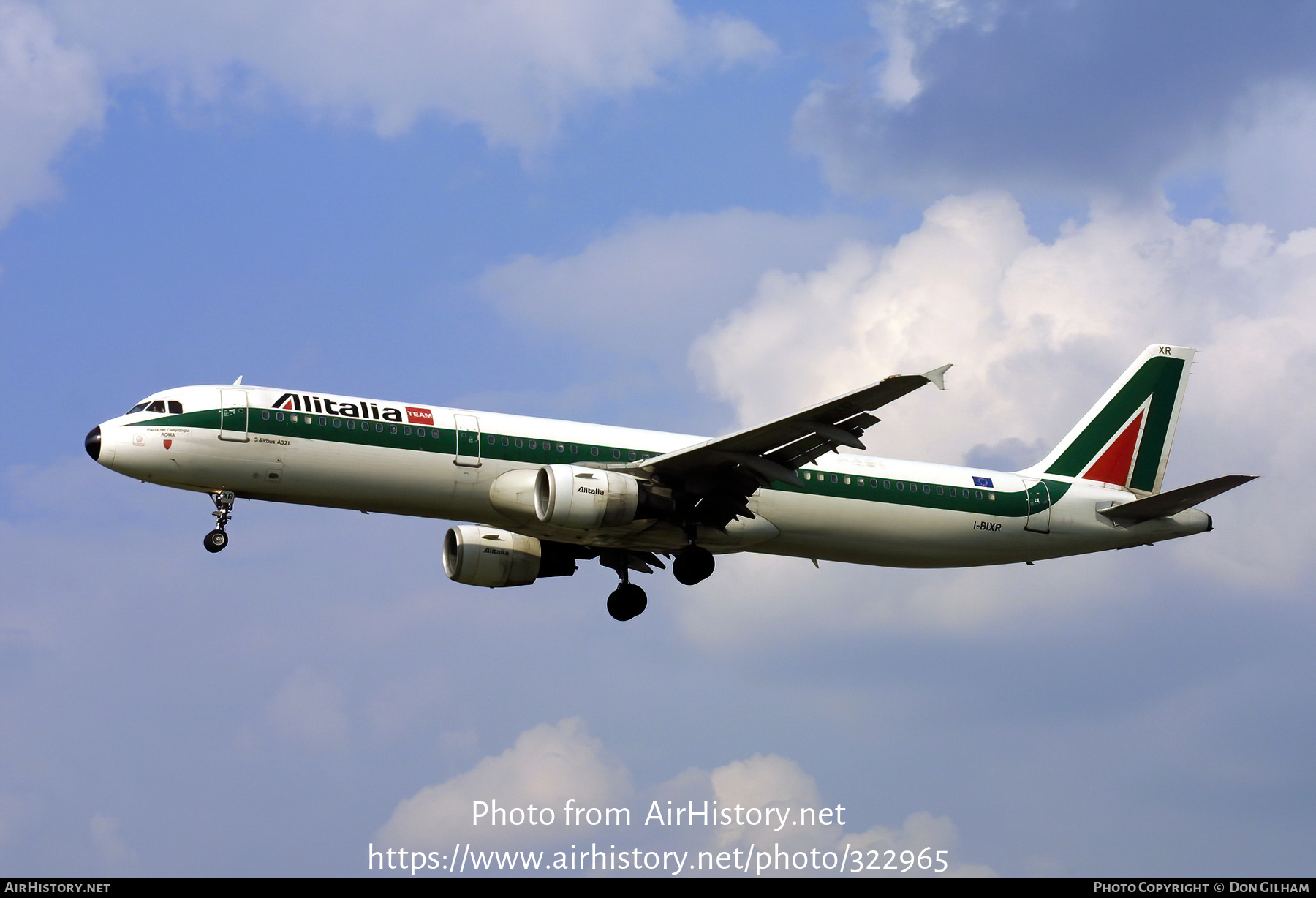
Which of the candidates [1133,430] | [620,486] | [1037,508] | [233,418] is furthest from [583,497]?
[1133,430]

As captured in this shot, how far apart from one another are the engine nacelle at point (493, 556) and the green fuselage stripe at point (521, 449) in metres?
5.43

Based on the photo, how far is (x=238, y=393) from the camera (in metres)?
36.5

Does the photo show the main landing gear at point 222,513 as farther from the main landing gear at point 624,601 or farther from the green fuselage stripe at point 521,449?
the main landing gear at point 624,601

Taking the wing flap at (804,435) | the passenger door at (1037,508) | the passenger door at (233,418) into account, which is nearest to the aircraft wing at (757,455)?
the wing flap at (804,435)

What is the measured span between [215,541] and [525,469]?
7863 mm

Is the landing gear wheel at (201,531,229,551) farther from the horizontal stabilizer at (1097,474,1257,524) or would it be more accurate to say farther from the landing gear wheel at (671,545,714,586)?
the horizontal stabilizer at (1097,474,1257,524)

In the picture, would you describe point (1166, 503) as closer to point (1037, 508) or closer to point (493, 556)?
point (1037, 508)

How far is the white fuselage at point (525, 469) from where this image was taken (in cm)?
3588

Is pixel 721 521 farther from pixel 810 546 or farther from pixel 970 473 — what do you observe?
pixel 970 473

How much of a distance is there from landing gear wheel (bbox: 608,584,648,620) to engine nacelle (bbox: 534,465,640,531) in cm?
671

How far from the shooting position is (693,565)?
128ft

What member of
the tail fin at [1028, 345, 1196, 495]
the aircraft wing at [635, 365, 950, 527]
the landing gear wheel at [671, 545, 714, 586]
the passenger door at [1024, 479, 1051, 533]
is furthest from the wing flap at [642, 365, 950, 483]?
the tail fin at [1028, 345, 1196, 495]

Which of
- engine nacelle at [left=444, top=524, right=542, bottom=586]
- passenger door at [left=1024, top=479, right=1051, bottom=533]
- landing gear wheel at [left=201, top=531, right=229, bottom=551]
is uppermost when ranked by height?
passenger door at [left=1024, top=479, right=1051, bottom=533]

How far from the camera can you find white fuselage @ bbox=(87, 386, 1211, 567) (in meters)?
35.9
